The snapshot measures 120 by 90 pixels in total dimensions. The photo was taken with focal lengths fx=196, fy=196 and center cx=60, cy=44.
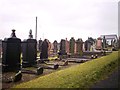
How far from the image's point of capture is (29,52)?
51.1 ft

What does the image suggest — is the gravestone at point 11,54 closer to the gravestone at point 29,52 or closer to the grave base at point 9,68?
the grave base at point 9,68

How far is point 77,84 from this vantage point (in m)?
7.32

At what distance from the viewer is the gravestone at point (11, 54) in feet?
41.8

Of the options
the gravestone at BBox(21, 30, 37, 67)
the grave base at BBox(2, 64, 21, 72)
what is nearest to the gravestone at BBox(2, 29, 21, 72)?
the grave base at BBox(2, 64, 21, 72)

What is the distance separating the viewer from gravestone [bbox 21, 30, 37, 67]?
1523 cm

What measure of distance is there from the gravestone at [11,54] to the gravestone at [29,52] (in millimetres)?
1938

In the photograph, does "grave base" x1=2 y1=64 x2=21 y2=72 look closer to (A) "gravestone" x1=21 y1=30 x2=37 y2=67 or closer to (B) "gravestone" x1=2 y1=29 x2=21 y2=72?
(B) "gravestone" x1=2 y1=29 x2=21 y2=72

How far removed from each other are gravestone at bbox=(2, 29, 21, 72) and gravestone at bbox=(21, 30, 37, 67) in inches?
76.3

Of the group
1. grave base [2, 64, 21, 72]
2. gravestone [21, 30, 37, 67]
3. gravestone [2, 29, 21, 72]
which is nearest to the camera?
grave base [2, 64, 21, 72]

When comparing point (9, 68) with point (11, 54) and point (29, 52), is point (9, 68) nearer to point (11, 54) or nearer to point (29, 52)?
point (11, 54)

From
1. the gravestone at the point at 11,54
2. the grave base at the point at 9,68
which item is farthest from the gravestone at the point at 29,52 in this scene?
the grave base at the point at 9,68

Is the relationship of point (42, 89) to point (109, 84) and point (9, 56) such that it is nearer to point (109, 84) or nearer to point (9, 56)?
point (109, 84)

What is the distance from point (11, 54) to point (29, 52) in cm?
265

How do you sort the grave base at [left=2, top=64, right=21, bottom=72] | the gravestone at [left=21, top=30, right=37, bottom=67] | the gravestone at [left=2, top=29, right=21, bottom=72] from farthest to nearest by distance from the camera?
the gravestone at [left=21, top=30, right=37, bottom=67]
the gravestone at [left=2, top=29, right=21, bottom=72]
the grave base at [left=2, top=64, right=21, bottom=72]
